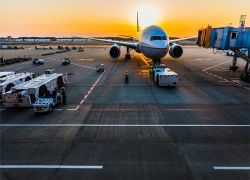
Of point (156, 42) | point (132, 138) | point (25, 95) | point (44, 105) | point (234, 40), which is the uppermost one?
point (234, 40)

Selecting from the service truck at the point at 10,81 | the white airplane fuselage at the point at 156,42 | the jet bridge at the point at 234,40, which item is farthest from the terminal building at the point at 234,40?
the service truck at the point at 10,81

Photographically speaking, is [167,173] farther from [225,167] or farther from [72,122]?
[72,122]

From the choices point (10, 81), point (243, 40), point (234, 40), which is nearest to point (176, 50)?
point (234, 40)

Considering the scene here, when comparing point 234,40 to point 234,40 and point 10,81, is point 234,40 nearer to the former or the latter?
point 234,40

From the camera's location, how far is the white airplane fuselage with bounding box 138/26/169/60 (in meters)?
42.2

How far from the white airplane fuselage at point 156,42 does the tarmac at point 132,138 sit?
1505 centimetres

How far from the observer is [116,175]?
12.2 m

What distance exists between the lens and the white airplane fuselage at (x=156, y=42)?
4222 centimetres

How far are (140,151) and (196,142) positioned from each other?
3.94 meters

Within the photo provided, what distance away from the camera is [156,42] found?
139 feet

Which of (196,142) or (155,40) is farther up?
(155,40)

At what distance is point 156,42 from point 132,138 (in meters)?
28.6

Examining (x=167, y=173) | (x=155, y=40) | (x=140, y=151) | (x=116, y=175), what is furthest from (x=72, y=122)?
(x=155, y=40)

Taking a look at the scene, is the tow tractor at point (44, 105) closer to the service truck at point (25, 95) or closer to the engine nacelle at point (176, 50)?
the service truck at point (25, 95)
